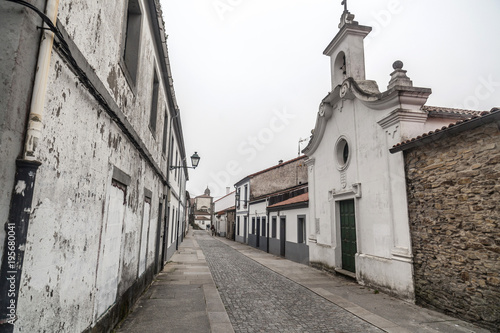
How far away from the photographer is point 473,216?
→ 5.16 meters

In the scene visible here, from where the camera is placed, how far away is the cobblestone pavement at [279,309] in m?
5.01

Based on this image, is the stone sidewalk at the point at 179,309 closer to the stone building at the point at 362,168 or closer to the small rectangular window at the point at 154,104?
the small rectangular window at the point at 154,104

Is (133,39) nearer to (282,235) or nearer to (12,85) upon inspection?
(12,85)

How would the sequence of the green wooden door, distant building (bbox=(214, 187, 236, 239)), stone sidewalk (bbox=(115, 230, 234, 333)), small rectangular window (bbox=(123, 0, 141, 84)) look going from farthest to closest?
distant building (bbox=(214, 187, 236, 239)) → the green wooden door → small rectangular window (bbox=(123, 0, 141, 84)) → stone sidewalk (bbox=(115, 230, 234, 333))

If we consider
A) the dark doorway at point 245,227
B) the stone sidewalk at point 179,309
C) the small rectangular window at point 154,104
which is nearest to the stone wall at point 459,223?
the stone sidewalk at point 179,309

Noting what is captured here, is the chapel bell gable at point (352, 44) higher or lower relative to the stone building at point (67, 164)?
higher

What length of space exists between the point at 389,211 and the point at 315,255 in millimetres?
4937

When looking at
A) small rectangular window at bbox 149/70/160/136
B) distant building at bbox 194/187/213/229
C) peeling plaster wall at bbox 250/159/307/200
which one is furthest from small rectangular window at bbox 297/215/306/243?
distant building at bbox 194/187/213/229

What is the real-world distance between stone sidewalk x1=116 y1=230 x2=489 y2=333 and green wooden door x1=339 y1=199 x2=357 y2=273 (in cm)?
58

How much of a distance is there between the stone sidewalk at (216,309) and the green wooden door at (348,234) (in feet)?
1.92

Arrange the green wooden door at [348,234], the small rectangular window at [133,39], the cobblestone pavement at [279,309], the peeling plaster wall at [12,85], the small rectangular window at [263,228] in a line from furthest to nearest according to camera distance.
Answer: the small rectangular window at [263,228]
the green wooden door at [348,234]
the small rectangular window at [133,39]
the cobblestone pavement at [279,309]
the peeling plaster wall at [12,85]

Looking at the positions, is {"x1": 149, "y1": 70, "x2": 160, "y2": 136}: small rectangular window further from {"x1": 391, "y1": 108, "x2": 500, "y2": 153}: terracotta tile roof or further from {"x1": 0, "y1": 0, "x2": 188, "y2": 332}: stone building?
{"x1": 391, "y1": 108, "x2": 500, "y2": 153}: terracotta tile roof

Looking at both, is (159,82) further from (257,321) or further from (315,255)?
(315,255)

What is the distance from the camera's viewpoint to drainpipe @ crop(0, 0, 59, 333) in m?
1.77
